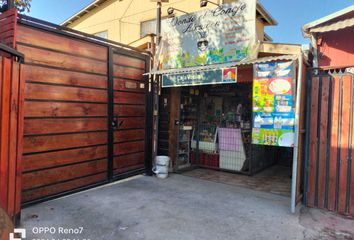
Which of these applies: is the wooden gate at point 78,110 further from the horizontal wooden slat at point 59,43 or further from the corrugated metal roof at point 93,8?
the corrugated metal roof at point 93,8

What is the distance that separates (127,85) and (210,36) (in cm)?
212

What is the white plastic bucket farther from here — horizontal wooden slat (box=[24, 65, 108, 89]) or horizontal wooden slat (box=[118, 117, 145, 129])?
horizontal wooden slat (box=[24, 65, 108, 89])

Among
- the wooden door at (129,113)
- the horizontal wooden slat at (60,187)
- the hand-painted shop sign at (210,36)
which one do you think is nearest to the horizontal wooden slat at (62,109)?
the wooden door at (129,113)

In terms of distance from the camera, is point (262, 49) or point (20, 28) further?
point (262, 49)

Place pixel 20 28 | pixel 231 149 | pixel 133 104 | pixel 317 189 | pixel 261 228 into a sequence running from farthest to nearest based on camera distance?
pixel 231 149
pixel 133 104
pixel 317 189
pixel 20 28
pixel 261 228

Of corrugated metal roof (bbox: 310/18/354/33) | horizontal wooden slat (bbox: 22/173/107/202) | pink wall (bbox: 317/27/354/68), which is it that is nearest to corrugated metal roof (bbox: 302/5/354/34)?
corrugated metal roof (bbox: 310/18/354/33)

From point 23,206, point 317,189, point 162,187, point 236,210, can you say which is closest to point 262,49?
point 317,189

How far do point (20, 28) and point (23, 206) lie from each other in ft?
8.89

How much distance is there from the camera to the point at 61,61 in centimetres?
463

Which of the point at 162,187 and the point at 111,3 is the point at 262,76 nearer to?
the point at 162,187

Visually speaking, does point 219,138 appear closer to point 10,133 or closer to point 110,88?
point 110,88

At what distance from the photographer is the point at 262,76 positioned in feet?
14.2

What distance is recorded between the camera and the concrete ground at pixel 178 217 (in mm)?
3422

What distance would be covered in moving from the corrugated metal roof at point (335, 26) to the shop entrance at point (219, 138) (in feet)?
9.20
